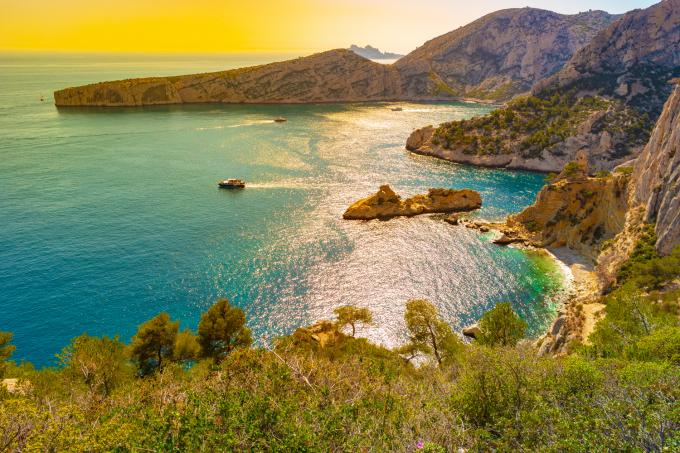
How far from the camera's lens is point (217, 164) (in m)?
126

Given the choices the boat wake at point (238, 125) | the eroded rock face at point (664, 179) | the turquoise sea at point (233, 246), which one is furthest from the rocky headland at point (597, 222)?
the boat wake at point (238, 125)

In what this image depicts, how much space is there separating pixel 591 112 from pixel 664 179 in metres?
95.2

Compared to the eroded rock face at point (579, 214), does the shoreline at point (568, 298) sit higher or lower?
lower

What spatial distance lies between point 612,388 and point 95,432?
2621 cm

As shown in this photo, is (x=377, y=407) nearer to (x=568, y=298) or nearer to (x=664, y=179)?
(x=568, y=298)

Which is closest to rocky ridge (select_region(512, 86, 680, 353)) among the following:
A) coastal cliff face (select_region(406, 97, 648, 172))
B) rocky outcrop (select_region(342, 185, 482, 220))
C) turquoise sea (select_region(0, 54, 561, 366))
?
turquoise sea (select_region(0, 54, 561, 366))

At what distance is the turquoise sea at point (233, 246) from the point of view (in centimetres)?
5775

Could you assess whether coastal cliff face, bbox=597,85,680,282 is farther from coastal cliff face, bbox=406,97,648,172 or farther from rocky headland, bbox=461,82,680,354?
coastal cliff face, bbox=406,97,648,172

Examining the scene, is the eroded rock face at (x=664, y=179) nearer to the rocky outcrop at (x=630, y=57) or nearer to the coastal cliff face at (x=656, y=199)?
the coastal cliff face at (x=656, y=199)

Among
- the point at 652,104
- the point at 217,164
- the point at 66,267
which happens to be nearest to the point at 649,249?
the point at 66,267

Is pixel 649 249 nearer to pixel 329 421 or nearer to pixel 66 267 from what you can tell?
pixel 329 421

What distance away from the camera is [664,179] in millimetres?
56406

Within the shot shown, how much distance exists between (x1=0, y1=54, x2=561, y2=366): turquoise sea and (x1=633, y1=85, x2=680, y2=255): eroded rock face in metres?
16.7

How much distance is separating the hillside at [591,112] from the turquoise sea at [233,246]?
33.3 feet
